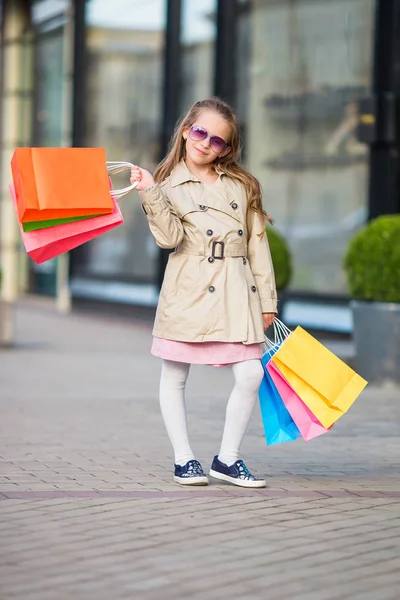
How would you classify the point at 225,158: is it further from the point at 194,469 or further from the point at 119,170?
the point at 194,469

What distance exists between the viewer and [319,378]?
19.2 feet

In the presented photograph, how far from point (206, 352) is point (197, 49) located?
1132cm

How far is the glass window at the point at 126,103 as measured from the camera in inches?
703

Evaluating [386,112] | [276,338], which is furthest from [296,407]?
[386,112]

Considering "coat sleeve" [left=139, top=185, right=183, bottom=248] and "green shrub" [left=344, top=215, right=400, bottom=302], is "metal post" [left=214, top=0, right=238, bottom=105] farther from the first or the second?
"coat sleeve" [left=139, top=185, right=183, bottom=248]

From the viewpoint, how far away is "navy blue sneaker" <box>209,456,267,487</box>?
5812 millimetres

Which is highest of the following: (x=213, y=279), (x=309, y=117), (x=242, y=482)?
(x=309, y=117)

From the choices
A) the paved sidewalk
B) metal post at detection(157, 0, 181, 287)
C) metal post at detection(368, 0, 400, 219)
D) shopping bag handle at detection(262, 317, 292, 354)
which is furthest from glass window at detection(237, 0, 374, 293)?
shopping bag handle at detection(262, 317, 292, 354)

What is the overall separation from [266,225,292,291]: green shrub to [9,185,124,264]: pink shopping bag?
6.38 metres

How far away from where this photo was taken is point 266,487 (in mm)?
5871

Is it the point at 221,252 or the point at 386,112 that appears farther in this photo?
the point at 386,112

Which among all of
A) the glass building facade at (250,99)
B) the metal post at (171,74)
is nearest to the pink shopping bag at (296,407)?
the glass building facade at (250,99)

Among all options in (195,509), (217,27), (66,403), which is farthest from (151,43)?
(195,509)

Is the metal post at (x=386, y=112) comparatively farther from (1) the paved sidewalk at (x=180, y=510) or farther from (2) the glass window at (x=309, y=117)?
(1) the paved sidewalk at (x=180, y=510)
